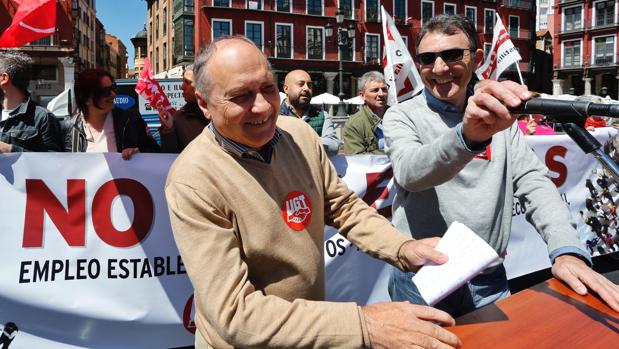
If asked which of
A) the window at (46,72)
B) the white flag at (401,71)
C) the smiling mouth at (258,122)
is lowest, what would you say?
the smiling mouth at (258,122)

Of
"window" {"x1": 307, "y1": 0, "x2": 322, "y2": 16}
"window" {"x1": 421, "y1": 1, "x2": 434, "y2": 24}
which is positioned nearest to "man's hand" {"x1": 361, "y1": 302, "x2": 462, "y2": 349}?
"window" {"x1": 307, "y1": 0, "x2": 322, "y2": 16}

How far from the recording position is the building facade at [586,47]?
47.6 meters

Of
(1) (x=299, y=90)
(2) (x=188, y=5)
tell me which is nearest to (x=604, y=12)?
(2) (x=188, y=5)

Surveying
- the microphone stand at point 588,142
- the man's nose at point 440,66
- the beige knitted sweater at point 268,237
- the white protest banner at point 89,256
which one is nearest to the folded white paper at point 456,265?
the beige knitted sweater at point 268,237

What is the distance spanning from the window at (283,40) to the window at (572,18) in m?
30.5

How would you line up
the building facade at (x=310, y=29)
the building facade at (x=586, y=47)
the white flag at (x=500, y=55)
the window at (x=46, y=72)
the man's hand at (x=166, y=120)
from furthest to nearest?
1. the building facade at (x=586, y=47)
2. the building facade at (x=310, y=29)
3. the window at (x=46, y=72)
4. the white flag at (x=500, y=55)
5. the man's hand at (x=166, y=120)

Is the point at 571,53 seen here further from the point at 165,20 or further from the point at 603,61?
the point at 165,20

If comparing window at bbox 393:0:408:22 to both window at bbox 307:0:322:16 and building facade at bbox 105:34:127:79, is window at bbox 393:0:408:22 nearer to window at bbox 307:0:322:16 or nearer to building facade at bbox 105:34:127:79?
window at bbox 307:0:322:16

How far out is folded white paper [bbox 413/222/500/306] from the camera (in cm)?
124

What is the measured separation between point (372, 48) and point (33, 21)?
38.5 meters

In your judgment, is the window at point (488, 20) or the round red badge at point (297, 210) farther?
the window at point (488, 20)

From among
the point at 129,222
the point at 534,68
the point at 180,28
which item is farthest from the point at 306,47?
the point at 129,222

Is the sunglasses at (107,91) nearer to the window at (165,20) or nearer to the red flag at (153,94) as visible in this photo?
the red flag at (153,94)

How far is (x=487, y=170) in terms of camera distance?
6.73 ft
